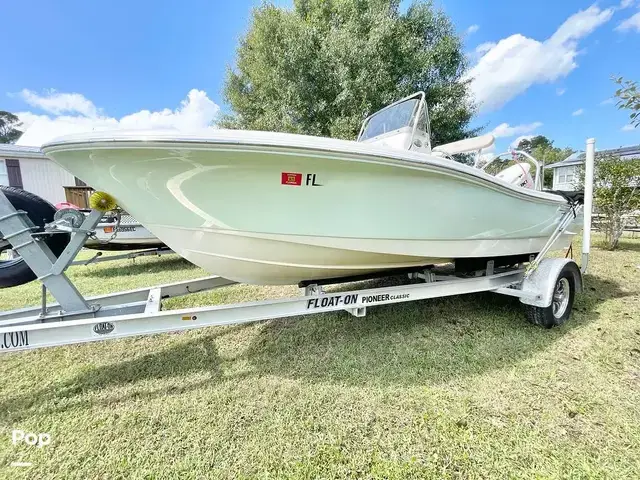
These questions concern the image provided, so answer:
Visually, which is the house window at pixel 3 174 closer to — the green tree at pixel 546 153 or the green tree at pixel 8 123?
the green tree at pixel 546 153

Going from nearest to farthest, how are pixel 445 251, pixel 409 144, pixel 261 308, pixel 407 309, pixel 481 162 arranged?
pixel 261 308
pixel 445 251
pixel 409 144
pixel 407 309
pixel 481 162

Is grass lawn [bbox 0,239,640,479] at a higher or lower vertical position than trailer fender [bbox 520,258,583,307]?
lower

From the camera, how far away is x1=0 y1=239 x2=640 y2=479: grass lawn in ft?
4.84

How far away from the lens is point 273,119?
1089cm

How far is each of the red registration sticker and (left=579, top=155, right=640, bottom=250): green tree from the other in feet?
26.7

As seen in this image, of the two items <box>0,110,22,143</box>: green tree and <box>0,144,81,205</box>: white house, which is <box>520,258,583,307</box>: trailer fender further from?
<box>0,110,22,143</box>: green tree

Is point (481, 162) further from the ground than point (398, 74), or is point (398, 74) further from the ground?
point (398, 74)

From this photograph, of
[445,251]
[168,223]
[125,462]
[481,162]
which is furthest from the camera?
[481,162]

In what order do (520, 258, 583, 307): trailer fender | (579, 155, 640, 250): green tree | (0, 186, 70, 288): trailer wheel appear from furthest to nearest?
(579, 155, 640, 250): green tree → (520, 258, 583, 307): trailer fender → (0, 186, 70, 288): trailer wheel

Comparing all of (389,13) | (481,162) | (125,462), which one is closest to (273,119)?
(389,13)

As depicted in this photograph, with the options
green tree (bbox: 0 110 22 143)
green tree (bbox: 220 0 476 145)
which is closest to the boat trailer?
green tree (bbox: 220 0 476 145)

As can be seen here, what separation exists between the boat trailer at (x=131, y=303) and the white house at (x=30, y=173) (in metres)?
13.6

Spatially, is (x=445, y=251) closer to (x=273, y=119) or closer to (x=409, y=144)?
(x=409, y=144)

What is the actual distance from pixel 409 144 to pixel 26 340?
2993mm
